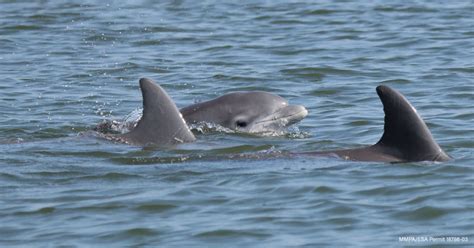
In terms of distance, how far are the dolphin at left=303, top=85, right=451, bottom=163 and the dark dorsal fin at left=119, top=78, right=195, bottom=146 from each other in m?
2.03

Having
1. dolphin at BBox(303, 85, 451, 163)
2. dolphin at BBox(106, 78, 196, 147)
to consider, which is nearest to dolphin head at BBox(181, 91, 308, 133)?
dolphin at BBox(106, 78, 196, 147)

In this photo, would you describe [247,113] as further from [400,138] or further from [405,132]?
[405,132]

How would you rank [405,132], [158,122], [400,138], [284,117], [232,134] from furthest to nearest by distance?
[284,117] < [232,134] < [158,122] < [400,138] < [405,132]

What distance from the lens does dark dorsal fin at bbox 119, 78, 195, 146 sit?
14.1m

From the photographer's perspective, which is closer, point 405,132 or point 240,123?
point 405,132

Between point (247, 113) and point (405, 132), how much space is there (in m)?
3.72

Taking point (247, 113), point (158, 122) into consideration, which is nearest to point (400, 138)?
point (158, 122)

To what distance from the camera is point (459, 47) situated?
873 inches

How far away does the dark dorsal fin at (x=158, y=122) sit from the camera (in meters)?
14.1

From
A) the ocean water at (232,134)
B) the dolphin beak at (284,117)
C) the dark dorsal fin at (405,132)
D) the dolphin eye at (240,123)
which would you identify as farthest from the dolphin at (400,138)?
the dolphin eye at (240,123)

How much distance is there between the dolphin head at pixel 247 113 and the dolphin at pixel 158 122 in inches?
53.7

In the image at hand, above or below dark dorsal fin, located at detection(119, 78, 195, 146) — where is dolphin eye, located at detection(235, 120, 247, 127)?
below

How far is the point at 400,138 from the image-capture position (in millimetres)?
12734

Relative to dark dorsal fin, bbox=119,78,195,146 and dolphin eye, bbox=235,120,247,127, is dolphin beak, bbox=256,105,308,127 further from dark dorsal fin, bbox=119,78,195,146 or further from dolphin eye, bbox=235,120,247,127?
dark dorsal fin, bbox=119,78,195,146
